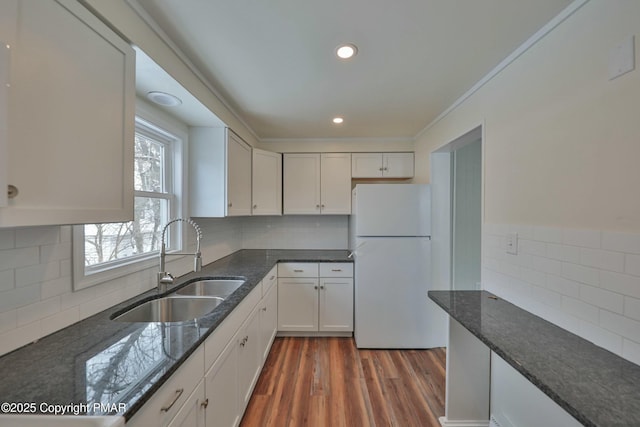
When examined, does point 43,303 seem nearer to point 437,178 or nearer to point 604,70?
point 604,70

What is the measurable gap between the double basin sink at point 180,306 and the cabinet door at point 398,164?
2.15m

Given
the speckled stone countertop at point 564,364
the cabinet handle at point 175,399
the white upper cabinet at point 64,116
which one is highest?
the white upper cabinet at point 64,116

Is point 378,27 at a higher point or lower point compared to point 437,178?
higher

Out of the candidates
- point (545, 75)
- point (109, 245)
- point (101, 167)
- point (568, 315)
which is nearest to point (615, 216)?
point (568, 315)

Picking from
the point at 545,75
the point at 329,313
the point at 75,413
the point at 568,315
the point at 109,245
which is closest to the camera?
the point at 75,413

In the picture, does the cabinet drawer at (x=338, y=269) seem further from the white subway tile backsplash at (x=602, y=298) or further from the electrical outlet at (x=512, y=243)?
the white subway tile backsplash at (x=602, y=298)

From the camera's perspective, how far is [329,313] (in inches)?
108

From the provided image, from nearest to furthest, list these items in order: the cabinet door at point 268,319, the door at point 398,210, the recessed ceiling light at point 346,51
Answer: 1. the recessed ceiling light at point 346,51
2. the cabinet door at point 268,319
3. the door at point 398,210

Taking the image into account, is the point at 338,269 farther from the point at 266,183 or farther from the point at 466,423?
the point at 466,423

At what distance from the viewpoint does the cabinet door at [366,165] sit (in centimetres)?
313

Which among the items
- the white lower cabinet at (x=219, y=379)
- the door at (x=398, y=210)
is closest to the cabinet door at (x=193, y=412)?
the white lower cabinet at (x=219, y=379)

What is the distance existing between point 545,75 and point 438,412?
85.4 inches

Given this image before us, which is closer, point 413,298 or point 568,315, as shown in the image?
point 568,315

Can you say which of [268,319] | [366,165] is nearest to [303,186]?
[366,165]
